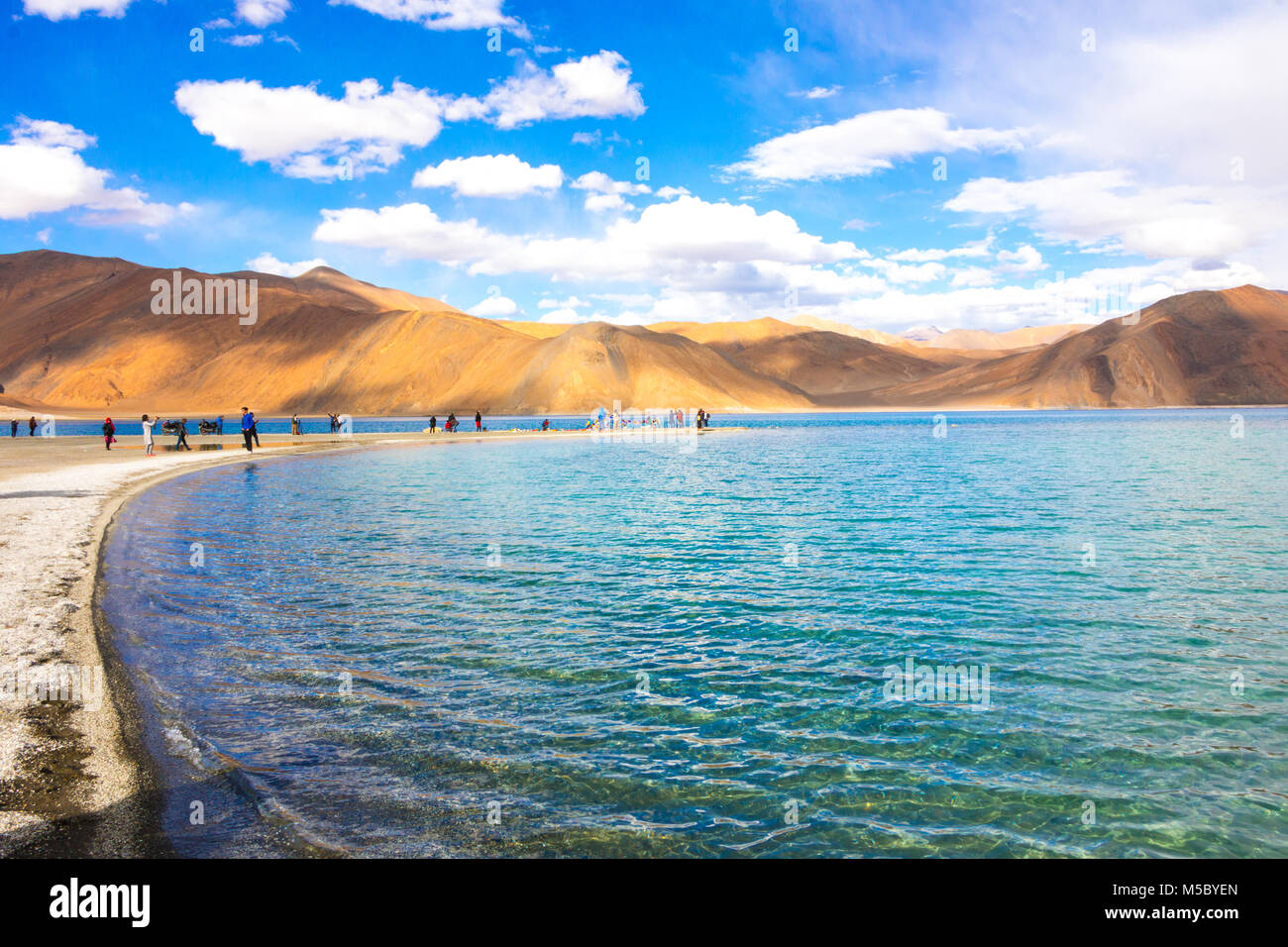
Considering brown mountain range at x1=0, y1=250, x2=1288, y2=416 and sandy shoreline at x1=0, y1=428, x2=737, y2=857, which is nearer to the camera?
sandy shoreline at x1=0, y1=428, x2=737, y2=857

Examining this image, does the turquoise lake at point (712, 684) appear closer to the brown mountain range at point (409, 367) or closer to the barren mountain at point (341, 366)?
the brown mountain range at point (409, 367)

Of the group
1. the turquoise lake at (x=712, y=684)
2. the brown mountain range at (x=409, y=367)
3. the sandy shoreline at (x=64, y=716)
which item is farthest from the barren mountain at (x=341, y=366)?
the sandy shoreline at (x=64, y=716)

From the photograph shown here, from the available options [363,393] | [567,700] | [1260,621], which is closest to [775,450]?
[1260,621]

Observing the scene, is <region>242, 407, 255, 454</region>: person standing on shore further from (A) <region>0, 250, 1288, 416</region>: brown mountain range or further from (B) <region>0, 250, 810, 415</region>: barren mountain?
(B) <region>0, 250, 810, 415</region>: barren mountain

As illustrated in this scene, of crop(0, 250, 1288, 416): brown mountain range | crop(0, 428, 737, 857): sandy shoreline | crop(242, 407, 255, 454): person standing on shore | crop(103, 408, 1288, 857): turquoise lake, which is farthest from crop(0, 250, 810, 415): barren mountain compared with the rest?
crop(0, 428, 737, 857): sandy shoreline

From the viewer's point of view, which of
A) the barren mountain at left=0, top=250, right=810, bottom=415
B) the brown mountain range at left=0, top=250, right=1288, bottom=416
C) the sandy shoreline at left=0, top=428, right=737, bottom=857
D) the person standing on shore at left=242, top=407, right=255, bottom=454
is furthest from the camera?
the brown mountain range at left=0, top=250, right=1288, bottom=416

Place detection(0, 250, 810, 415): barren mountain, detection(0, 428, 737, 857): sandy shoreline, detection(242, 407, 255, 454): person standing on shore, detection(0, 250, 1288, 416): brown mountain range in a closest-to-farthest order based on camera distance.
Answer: detection(0, 428, 737, 857): sandy shoreline → detection(242, 407, 255, 454): person standing on shore → detection(0, 250, 810, 415): barren mountain → detection(0, 250, 1288, 416): brown mountain range

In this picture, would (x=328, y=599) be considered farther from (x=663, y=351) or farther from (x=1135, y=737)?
(x=663, y=351)
